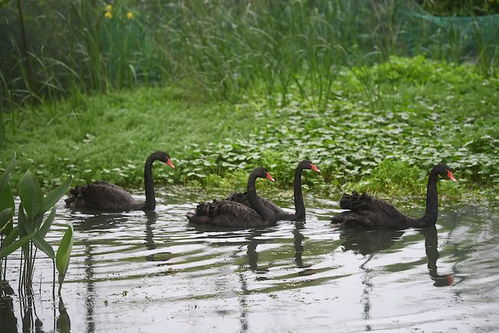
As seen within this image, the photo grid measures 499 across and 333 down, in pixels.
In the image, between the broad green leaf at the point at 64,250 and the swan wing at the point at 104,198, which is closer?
the broad green leaf at the point at 64,250

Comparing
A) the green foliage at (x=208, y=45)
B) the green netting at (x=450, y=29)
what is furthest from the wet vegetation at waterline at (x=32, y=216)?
the green netting at (x=450, y=29)

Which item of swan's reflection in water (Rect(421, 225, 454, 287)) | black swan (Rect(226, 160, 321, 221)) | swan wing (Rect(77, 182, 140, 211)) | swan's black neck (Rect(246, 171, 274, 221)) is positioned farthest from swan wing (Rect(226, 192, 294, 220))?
swan's reflection in water (Rect(421, 225, 454, 287))

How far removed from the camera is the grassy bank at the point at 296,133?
1011 centimetres

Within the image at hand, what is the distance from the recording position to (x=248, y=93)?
13.7 metres

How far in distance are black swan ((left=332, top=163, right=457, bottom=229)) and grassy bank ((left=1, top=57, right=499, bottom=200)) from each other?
1.32 meters

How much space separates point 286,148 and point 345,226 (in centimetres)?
322

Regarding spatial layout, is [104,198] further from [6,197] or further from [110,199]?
[6,197]

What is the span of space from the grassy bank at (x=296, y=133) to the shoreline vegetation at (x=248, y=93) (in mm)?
26

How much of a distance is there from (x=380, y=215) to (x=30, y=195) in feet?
11.0

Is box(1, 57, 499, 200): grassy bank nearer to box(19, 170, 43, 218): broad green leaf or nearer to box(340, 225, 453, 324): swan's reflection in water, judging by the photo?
box(340, 225, 453, 324): swan's reflection in water

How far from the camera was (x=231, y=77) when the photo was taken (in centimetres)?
1370

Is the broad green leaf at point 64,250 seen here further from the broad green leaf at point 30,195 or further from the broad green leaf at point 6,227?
the broad green leaf at point 6,227

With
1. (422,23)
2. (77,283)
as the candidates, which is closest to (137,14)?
(422,23)

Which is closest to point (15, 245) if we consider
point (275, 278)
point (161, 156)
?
point (275, 278)
